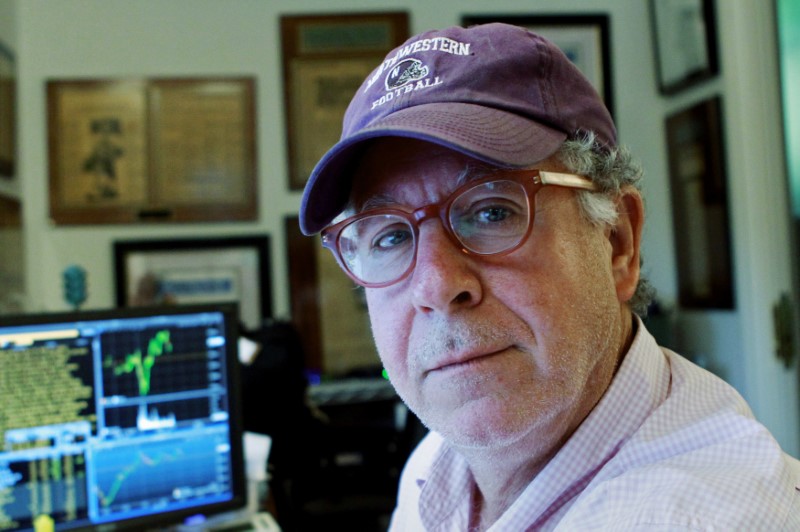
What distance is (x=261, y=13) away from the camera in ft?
8.71

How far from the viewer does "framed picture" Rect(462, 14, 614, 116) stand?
8.91 feet

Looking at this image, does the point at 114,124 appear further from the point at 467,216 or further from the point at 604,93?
the point at 467,216

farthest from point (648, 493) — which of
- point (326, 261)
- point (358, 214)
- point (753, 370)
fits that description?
point (326, 261)

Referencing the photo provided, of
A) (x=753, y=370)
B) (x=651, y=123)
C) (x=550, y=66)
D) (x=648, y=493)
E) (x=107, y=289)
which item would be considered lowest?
(x=753, y=370)

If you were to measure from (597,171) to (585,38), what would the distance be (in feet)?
7.57

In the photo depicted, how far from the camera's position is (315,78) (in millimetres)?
2645

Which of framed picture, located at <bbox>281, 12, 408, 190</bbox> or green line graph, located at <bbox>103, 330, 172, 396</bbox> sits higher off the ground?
framed picture, located at <bbox>281, 12, 408, 190</bbox>

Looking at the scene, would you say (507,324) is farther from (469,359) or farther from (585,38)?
(585,38)

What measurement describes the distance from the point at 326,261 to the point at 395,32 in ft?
3.33

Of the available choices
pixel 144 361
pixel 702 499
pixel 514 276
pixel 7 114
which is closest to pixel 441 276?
pixel 514 276

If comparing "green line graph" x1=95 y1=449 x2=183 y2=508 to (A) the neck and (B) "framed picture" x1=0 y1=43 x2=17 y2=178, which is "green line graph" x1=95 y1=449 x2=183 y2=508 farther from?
(B) "framed picture" x1=0 y1=43 x2=17 y2=178

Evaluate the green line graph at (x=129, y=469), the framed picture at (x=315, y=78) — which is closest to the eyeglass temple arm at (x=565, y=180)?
the green line graph at (x=129, y=469)

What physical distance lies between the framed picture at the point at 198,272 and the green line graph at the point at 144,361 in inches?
56.2

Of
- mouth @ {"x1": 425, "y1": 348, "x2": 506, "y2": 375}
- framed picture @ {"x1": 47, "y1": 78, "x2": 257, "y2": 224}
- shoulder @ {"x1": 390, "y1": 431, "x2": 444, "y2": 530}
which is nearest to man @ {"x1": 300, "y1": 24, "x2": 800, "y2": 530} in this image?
mouth @ {"x1": 425, "y1": 348, "x2": 506, "y2": 375}
